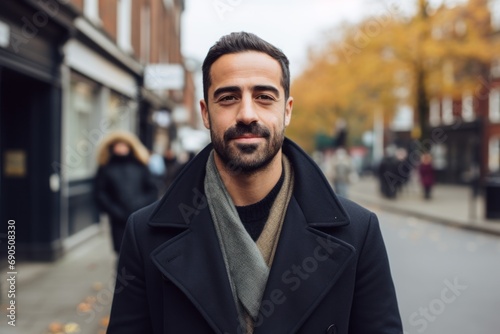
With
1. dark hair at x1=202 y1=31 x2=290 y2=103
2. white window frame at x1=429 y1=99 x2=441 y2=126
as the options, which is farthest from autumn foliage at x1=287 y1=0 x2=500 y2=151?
dark hair at x1=202 y1=31 x2=290 y2=103

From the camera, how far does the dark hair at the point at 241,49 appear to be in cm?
193

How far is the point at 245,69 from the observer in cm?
192

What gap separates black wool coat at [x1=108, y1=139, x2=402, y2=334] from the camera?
1.85m

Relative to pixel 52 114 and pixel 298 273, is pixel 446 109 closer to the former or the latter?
pixel 52 114

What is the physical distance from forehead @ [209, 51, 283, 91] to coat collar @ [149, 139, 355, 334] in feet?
1.16

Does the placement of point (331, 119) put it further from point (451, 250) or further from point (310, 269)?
point (310, 269)

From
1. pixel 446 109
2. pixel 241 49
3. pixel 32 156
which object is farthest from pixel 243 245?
pixel 446 109

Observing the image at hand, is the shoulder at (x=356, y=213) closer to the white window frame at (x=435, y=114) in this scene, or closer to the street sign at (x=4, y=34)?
the street sign at (x=4, y=34)

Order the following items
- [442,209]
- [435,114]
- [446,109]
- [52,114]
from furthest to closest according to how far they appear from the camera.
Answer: [435,114], [446,109], [442,209], [52,114]

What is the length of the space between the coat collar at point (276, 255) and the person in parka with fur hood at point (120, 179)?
506cm

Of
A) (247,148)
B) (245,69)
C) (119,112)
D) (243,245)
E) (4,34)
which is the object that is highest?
(4,34)

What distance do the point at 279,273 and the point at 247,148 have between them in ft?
1.36

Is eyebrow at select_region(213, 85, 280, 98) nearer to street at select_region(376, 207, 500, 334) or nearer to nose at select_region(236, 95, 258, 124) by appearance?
nose at select_region(236, 95, 258, 124)

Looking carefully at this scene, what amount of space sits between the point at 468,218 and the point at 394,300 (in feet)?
48.8
